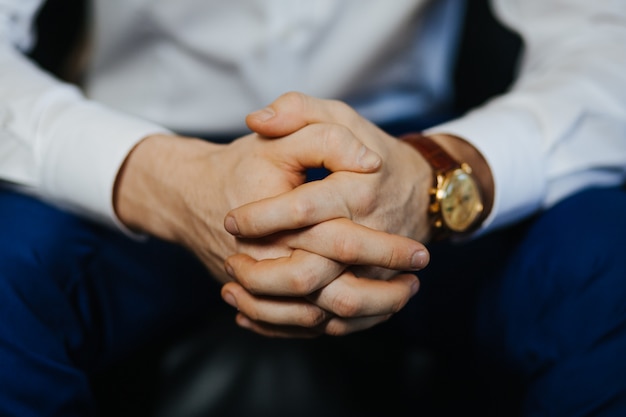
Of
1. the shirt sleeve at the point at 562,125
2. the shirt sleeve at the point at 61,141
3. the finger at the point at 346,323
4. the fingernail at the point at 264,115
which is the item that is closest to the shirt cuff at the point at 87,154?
the shirt sleeve at the point at 61,141

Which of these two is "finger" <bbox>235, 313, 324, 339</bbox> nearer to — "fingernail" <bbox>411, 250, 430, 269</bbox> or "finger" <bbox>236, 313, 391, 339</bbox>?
"finger" <bbox>236, 313, 391, 339</bbox>

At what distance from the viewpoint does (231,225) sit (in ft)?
1.82

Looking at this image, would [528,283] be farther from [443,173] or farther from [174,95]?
[174,95]

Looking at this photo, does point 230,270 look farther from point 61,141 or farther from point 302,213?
point 61,141

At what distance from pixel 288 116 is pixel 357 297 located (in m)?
0.19

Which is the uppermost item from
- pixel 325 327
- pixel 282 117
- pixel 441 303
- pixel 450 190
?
pixel 282 117

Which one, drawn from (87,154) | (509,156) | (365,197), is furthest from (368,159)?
(87,154)

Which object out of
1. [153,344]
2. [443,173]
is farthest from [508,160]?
[153,344]

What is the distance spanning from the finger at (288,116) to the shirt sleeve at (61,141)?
19 centimetres

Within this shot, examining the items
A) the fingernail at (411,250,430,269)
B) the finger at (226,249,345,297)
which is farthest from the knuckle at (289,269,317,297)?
the fingernail at (411,250,430,269)

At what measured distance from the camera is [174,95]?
992 millimetres

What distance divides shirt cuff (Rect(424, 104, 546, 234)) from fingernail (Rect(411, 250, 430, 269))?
19 cm

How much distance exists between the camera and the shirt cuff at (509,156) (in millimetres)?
715

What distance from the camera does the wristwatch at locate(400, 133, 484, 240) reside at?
657 millimetres
